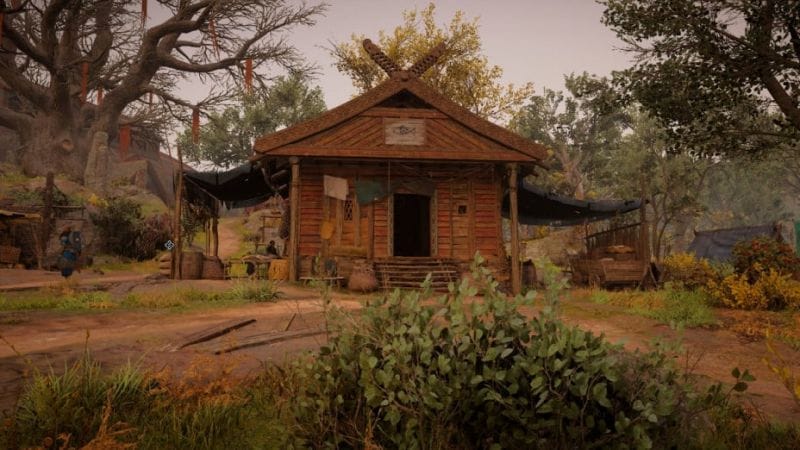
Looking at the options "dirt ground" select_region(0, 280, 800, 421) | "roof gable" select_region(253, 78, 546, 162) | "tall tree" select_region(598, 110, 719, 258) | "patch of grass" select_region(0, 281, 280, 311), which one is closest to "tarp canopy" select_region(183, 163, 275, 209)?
"roof gable" select_region(253, 78, 546, 162)

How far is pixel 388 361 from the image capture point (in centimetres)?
234

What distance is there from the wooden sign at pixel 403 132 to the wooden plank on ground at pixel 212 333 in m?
7.75

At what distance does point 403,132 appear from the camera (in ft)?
45.9

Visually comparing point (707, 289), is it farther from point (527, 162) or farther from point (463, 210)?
point (463, 210)

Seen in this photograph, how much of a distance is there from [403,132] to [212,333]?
9075 millimetres

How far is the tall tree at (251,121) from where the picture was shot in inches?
1750

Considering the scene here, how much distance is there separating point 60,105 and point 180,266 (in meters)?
24.9

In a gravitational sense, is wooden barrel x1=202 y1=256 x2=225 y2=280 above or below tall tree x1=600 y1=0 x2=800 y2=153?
below

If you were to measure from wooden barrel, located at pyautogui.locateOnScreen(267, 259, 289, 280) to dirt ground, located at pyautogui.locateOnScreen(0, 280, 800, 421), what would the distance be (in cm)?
362

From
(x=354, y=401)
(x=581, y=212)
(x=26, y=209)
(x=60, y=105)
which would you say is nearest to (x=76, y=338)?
(x=354, y=401)

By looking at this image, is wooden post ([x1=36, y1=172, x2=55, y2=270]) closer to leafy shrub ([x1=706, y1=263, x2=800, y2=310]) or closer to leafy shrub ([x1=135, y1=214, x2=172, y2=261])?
leafy shrub ([x1=135, y1=214, x2=172, y2=261])

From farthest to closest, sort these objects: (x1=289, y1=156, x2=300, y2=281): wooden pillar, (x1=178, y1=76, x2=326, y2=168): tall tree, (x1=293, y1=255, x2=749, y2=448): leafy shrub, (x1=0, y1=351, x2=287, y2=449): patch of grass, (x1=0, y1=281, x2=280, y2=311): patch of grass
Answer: (x1=178, y1=76, x2=326, y2=168): tall tree → (x1=289, y1=156, x2=300, y2=281): wooden pillar → (x1=0, y1=281, x2=280, y2=311): patch of grass → (x1=0, y1=351, x2=287, y2=449): patch of grass → (x1=293, y1=255, x2=749, y2=448): leafy shrub

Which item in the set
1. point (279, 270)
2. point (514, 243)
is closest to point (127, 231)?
point (279, 270)

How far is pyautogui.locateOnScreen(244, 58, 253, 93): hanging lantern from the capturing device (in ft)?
102
